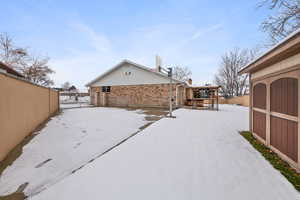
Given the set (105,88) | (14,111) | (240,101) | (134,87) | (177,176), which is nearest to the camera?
(177,176)

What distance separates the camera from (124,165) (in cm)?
268

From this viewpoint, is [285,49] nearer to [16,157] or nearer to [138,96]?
[16,157]

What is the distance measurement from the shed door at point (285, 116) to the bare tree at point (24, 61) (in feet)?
69.5

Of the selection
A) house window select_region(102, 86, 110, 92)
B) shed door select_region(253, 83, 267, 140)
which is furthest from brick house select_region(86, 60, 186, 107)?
shed door select_region(253, 83, 267, 140)

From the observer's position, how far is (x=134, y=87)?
1448 centimetres

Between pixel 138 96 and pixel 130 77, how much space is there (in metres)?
2.30

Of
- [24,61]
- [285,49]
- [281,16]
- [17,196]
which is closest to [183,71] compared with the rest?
[281,16]

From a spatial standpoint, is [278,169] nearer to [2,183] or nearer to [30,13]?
[2,183]

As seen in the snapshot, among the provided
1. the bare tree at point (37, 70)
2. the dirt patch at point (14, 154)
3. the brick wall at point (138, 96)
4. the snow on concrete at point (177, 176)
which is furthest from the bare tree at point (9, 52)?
the snow on concrete at point (177, 176)

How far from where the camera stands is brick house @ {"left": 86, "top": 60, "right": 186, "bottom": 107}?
13250mm

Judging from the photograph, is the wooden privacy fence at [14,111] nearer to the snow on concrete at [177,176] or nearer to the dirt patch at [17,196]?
the dirt patch at [17,196]

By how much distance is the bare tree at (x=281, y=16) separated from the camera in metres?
4.98

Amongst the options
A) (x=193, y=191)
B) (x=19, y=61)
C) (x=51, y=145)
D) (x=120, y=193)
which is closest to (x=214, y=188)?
(x=193, y=191)

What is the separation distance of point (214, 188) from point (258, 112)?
3526mm
